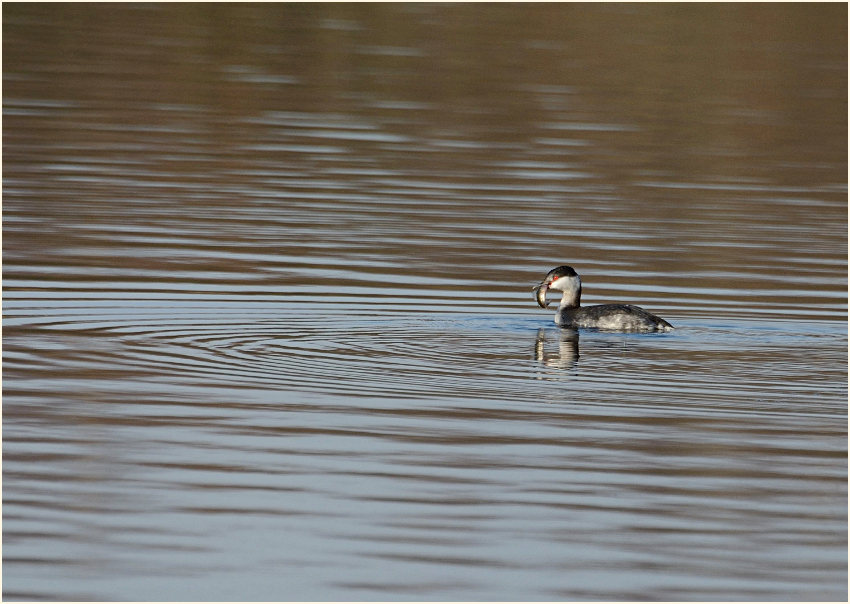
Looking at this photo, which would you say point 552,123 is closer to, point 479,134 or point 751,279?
point 479,134

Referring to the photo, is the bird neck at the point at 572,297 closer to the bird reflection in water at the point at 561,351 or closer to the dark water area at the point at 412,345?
the dark water area at the point at 412,345

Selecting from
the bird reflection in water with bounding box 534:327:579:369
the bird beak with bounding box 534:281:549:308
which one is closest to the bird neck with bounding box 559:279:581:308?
the bird beak with bounding box 534:281:549:308

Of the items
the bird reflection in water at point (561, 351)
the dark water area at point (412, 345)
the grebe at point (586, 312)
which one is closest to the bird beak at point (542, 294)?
the grebe at point (586, 312)

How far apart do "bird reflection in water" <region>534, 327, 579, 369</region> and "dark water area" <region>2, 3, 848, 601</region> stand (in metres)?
0.05

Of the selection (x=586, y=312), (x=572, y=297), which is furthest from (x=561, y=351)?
(x=572, y=297)

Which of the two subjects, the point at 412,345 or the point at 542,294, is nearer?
the point at 412,345

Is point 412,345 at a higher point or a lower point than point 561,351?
lower

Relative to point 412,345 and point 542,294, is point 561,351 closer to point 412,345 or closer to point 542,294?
point 412,345

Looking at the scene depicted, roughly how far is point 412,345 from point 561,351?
1.08m

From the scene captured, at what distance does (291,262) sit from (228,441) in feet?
22.1

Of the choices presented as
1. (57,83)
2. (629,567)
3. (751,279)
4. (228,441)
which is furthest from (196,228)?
(57,83)

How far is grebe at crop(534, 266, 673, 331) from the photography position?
1442 centimetres

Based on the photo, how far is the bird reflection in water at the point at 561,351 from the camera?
13352 mm

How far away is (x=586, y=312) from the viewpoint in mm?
15094
